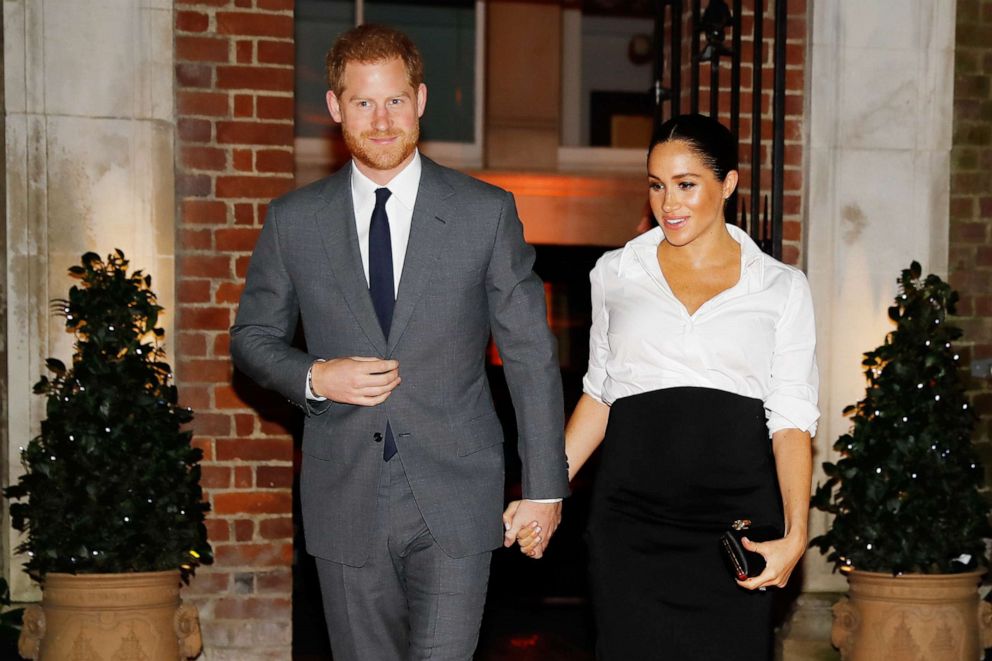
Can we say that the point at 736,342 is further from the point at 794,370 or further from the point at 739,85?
the point at 739,85

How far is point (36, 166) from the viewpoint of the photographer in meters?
5.35

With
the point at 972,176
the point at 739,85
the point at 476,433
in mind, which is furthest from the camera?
the point at 972,176

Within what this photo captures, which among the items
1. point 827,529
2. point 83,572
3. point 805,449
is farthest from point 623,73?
point 805,449

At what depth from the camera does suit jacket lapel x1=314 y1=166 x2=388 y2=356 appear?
321cm

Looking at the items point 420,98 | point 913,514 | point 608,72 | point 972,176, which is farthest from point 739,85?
point 608,72

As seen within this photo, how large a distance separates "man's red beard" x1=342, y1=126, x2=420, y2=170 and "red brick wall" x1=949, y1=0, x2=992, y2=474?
3.71 meters

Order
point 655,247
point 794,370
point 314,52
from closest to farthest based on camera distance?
point 794,370 < point 655,247 < point 314,52

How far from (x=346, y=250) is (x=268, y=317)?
267 mm

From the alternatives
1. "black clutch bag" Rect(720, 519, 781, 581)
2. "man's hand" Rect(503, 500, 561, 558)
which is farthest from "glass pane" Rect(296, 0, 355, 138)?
"black clutch bag" Rect(720, 519, 781, 581)

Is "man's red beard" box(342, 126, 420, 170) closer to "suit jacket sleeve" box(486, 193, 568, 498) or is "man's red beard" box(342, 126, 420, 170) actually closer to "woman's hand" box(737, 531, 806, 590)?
"suit jacket sleeve" box(486, 193, 568, 498)

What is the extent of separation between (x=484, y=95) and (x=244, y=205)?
594cm

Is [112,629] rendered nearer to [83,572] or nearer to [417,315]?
[83,572]

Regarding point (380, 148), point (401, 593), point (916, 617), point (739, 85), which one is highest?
point (739, 85)

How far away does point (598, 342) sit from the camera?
144 inches
